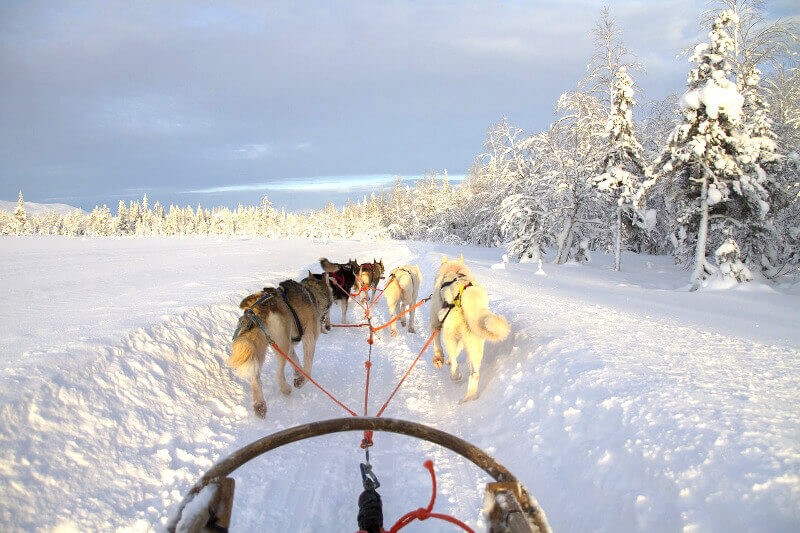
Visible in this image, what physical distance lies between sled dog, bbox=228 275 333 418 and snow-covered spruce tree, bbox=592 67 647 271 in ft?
54.1

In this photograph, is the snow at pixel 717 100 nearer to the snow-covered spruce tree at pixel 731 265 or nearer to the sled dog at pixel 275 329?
the snow-covered spruce tree at pixel 731 265

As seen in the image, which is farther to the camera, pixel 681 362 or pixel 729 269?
pixel 729 269

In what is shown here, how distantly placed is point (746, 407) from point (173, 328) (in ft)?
20.0

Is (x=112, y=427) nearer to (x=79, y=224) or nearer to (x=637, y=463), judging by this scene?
(x=637, y=463)

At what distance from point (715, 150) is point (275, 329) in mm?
15878

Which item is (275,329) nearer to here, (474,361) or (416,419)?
(416,419)

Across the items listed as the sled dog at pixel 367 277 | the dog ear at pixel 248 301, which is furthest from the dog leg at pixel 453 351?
the sled dog at pixel 367 277

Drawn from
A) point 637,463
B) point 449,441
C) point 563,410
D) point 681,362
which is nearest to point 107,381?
point 449,441

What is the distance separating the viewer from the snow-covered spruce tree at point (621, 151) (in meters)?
17.2

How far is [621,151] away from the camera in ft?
57.6

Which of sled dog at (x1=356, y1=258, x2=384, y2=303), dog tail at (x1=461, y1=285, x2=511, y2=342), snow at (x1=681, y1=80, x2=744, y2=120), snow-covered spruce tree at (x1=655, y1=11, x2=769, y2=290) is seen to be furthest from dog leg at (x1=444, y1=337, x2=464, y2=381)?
snow at (x1=681, y1=80, x2=744, y2=120)

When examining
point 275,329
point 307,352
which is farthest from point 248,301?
point 307,352

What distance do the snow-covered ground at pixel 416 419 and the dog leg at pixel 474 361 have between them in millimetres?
137

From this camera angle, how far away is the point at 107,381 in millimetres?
3600
